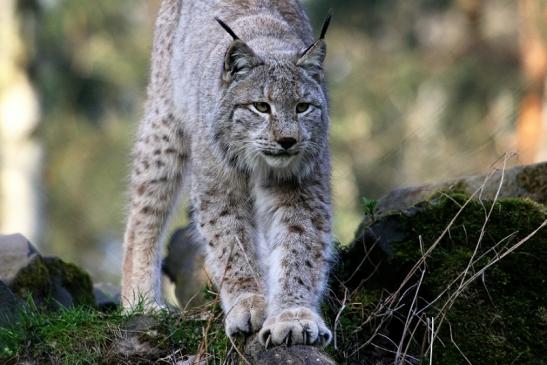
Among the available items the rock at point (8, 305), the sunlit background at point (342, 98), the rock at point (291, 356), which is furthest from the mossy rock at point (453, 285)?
the sunlit background at point (342, 98)

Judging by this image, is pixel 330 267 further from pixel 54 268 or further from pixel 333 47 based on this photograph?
pixel 333 47

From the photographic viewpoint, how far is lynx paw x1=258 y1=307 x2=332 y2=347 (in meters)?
5.35

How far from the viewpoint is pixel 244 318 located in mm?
5629

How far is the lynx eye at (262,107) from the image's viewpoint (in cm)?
604

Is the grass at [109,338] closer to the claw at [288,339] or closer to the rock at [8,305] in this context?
the rock at [8,305]

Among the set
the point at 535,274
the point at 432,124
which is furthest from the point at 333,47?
the point at 535,274

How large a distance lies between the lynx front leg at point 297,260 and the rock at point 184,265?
2.08 m

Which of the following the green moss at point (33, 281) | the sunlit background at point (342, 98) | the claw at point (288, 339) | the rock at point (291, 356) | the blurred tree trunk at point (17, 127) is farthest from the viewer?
the sunlit background at point (342, 98)

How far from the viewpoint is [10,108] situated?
18.5 m

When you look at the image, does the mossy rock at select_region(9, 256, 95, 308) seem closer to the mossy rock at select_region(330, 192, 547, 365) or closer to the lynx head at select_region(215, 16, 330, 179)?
the lynx head at select_region(215, 16, 330, 179)

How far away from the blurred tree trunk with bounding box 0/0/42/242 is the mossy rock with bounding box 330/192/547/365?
1280 centimetres

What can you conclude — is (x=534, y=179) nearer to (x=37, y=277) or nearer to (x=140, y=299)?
(x=140, y=299)

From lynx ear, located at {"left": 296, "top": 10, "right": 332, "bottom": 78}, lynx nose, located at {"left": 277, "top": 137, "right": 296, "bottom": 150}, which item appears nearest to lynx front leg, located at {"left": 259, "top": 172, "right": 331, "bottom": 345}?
lynx nose, located at {"left": 277, "top": 137, "right": 296, "bottom": 150}

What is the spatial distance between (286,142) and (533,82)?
12518 millimetres
